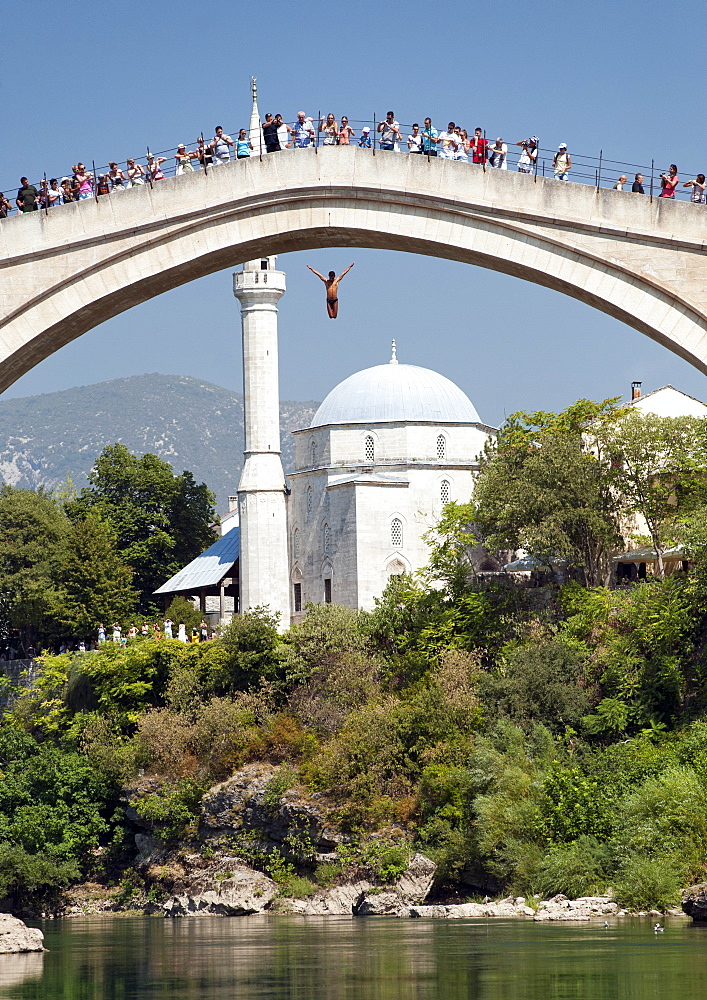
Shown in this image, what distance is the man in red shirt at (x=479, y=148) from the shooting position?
29094mm

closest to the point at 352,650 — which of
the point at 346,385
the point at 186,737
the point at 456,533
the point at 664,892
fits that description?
the point at 186,737

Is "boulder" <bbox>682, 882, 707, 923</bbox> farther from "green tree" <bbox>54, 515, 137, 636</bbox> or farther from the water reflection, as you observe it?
"green tree" <bbox>54, 515, 137, 636</bbox>

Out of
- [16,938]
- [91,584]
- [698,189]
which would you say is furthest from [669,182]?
[91,584]

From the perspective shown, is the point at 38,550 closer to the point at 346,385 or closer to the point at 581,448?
the point at 346,385

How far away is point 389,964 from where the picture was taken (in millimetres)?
25359

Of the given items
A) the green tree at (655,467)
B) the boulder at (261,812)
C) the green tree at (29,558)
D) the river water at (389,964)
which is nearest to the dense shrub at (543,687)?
the boulder at (261,812)

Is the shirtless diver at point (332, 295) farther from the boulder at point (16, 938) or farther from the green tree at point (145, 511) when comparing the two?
the green tree at point (145, 511)

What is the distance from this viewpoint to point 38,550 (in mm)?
65875

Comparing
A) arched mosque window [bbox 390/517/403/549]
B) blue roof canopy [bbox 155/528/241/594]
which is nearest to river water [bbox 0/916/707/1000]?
arched mosque window [bbox 390/517/403/549]

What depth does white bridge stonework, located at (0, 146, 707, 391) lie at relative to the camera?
2756cm

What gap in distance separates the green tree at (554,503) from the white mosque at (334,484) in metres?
18.1

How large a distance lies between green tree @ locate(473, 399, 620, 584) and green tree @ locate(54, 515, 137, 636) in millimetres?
19362

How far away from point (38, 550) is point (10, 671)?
620cm

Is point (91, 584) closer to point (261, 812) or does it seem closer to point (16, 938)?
point (261, 812)
